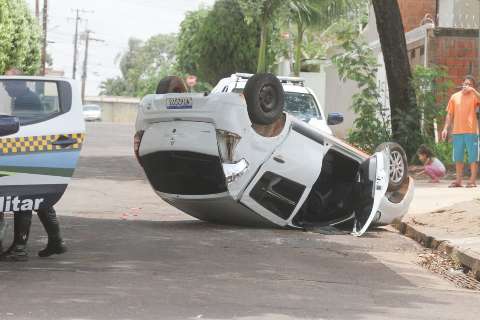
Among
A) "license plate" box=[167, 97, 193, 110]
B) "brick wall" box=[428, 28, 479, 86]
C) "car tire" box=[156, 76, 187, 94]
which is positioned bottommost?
"license plate" box=[167, 97, 193, 110]

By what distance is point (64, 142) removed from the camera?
9414 millimetres

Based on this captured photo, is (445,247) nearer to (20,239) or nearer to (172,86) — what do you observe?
(172,86)

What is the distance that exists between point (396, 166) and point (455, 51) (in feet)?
45.2

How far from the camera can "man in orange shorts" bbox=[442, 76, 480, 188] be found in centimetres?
1877

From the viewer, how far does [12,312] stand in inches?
280

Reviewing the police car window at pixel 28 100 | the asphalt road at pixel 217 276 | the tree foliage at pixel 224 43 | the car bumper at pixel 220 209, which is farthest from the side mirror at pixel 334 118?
the tree foliage at pixel 224 43

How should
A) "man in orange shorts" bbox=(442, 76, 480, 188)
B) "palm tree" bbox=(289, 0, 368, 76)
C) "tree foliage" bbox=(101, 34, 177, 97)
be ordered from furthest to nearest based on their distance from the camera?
1. "tree foliage" bbox=(101, 34, 177, 97)
2. "palm tree" bbox=(289, 0, 368, 76)
3. "man in orange shorts" bbox=(442, 76, 480, 188)

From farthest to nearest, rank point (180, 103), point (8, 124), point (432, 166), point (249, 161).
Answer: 1. point (432, 166)
2. point (180, 103)
3. point (249, 161)
4. point (8, 124)

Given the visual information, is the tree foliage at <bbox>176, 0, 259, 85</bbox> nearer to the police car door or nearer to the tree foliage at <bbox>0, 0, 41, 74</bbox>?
the tree foliage at <bbox>0, 0, 41, 74</bbox>

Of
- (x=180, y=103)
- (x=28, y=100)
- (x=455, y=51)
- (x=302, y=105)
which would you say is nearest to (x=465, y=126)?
(x=302, y=105)

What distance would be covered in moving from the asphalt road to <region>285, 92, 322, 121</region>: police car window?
13.6 feet

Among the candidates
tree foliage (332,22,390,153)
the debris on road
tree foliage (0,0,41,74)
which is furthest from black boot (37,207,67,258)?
tree foliage (0,0,41,74)

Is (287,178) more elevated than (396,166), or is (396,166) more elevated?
(396,166)

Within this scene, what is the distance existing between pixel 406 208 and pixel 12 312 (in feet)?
Result: 25.0
